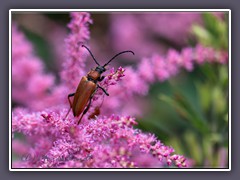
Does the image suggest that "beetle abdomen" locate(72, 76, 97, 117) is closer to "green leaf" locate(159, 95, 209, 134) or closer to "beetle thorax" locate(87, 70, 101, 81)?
"beetle thorax" locate(87, 70, 101, 81)

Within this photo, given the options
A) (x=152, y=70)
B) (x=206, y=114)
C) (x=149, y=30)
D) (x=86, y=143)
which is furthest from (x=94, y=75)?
(x=149, y=30)

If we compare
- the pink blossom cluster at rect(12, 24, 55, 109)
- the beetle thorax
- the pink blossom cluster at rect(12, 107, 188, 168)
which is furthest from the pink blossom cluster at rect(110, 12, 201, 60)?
the pink blossom cluster at rect(12, 107, 188, 168)

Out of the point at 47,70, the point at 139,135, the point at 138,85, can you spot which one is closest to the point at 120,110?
the point at 138,85

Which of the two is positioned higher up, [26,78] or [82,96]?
[26,78]

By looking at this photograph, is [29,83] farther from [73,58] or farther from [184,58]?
[184,58]

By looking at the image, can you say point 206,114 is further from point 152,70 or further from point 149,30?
point 149,30
